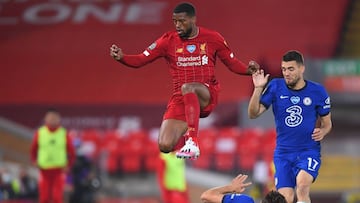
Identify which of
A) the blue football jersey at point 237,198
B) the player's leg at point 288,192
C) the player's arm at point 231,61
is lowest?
the blue football jersey at point 237,198

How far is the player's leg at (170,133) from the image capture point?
32.9 ft

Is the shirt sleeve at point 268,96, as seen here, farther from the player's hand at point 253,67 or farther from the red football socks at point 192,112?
the red football socks at point 192,112

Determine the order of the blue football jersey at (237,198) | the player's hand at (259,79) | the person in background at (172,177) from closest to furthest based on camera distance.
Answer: the blue football jersey at (237,198) → the player's hand at (259,79) → the person in background at (172,177)

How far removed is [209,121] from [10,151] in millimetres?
4788

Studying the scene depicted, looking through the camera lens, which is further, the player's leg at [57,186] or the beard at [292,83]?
the player's leg at [57,186]

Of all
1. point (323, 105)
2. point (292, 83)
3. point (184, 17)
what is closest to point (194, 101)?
point (184, 17)

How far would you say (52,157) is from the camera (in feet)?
51.6

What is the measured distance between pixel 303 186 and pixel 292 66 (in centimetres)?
120

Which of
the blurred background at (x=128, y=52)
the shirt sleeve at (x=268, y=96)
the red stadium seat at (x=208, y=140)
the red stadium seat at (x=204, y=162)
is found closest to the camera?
the shirt sleeve at (x=268, y=96)

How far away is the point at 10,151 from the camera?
20.9m

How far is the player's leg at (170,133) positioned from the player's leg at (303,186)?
1.32 m

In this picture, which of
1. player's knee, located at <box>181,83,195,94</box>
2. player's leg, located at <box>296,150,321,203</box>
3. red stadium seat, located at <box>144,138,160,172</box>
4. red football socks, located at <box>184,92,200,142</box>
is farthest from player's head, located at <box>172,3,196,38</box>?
red stadium seat, located at <box>144,138,160,172</box>

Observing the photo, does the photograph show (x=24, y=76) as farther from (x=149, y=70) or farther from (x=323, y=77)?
(x=323, y=77)

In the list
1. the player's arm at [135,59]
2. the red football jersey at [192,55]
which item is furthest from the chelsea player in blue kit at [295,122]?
the player's arm at [135,59]
